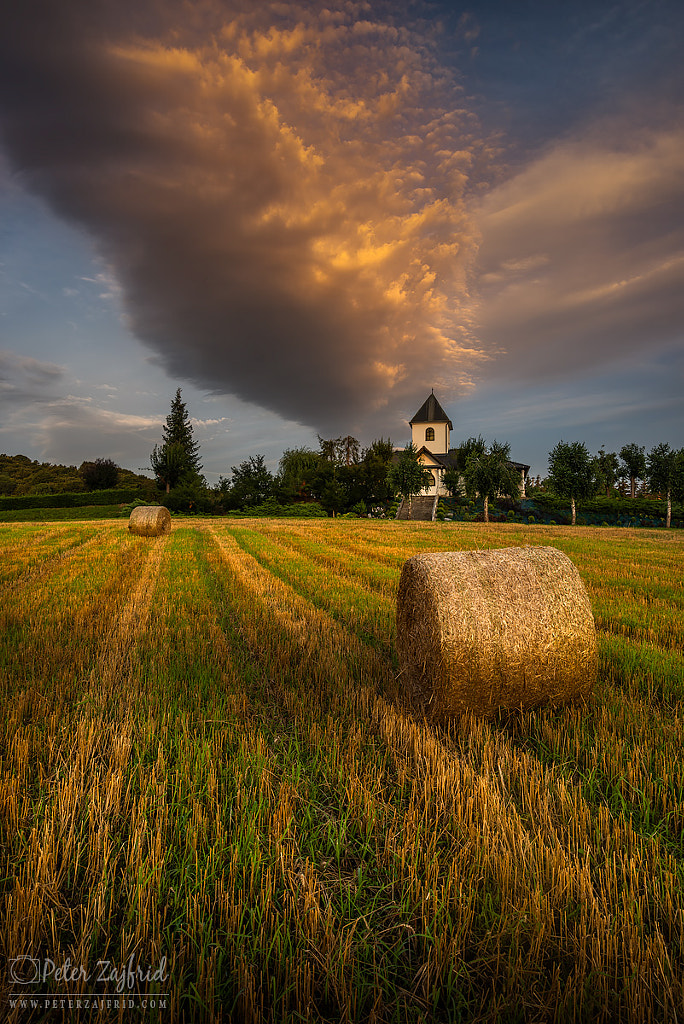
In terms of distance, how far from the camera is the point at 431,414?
8494cm

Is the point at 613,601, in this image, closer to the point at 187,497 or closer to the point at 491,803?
the point at 491,803

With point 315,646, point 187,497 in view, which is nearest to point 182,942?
point 315,646

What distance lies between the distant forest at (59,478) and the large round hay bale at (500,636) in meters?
56.7

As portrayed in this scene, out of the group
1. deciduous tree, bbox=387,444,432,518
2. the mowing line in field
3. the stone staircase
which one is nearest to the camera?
the mowing line in field

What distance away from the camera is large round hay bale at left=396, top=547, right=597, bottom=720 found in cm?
425

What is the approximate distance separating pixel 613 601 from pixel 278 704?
729cm

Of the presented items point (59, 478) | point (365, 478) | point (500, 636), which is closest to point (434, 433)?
point (365, 478)

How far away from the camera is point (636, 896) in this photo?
2.19 meters

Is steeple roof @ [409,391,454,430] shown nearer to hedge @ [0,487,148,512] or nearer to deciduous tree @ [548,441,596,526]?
deciduous tree @ [548,441,596,526]

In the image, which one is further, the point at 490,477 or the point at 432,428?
the point at 432,428
